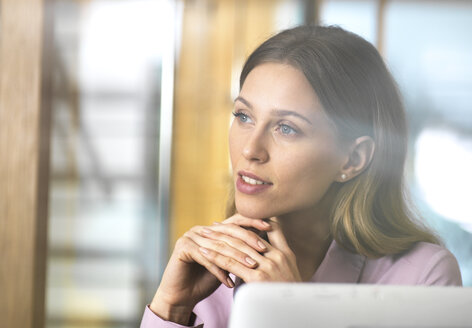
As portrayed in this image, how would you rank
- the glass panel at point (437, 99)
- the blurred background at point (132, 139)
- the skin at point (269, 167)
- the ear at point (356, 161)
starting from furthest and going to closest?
the glass panel at point (437, 99)
the blurred background at point (132, 139)
the ear at point (356, 161)
the skin at point (269, 167)

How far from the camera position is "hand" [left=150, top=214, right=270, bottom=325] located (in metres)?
1.05

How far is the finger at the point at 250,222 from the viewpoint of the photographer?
3.37 feet

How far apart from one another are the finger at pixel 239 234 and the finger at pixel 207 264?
0.12ft

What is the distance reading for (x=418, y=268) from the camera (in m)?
1.07

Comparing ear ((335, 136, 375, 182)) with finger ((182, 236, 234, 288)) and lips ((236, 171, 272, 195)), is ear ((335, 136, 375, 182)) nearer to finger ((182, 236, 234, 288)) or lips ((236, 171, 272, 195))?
lips ((236, 171, 272, 195))

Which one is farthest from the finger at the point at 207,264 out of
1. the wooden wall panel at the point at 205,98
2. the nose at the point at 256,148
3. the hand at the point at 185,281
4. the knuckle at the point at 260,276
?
the wooden wall panel at the point at 205,98

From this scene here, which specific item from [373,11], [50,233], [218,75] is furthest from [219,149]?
[373,11]

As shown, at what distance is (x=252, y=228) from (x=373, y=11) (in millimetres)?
1872

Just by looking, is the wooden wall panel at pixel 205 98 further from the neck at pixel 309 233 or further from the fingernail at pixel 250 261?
the fingernail at pixel 250 261

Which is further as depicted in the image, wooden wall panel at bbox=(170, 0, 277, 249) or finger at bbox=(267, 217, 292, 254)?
wooden wall panel at bbox=(170, 0, 277, 249)

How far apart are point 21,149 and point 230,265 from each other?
1313mm

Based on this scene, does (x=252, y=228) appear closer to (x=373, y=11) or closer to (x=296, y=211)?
(x=296, y=211)

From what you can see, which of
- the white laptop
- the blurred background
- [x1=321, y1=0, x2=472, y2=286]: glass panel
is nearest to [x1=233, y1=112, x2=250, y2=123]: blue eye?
the white laptop

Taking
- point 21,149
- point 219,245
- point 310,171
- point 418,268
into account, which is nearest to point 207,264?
point 219,245
